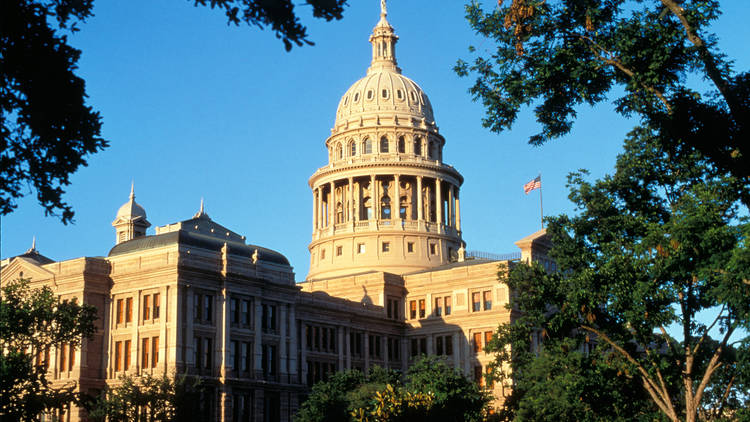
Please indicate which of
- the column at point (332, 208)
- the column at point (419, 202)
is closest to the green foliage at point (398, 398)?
the column at point (419, 202)

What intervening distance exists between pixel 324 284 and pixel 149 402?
39.8m

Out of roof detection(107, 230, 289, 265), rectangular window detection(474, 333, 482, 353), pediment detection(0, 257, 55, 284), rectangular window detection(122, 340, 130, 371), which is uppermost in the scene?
roof detection(107, 230, 289, 265)

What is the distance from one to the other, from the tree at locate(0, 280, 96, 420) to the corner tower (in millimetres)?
47349

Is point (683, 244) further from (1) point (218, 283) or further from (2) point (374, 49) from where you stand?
(2) point (374, 49)

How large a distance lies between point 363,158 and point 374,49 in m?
19.2

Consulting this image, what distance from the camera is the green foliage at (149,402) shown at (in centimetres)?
6519

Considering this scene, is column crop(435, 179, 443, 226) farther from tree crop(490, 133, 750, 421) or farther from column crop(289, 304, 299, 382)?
tree crop(490, 133, 750, 421)

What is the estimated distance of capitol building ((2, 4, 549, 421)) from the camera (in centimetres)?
7619

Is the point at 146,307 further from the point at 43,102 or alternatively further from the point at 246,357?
the point at 43,102

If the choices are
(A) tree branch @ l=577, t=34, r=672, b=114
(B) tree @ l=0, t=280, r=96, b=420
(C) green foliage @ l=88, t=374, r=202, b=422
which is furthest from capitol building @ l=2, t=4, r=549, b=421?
(A) tree branch @ l=577, t=34, r=672, b=114

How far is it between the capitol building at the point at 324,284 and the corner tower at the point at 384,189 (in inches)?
6.6

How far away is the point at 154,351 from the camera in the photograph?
75.3 m

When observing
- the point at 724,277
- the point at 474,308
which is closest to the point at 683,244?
the point at 724,277

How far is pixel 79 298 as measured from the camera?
76938 mm
